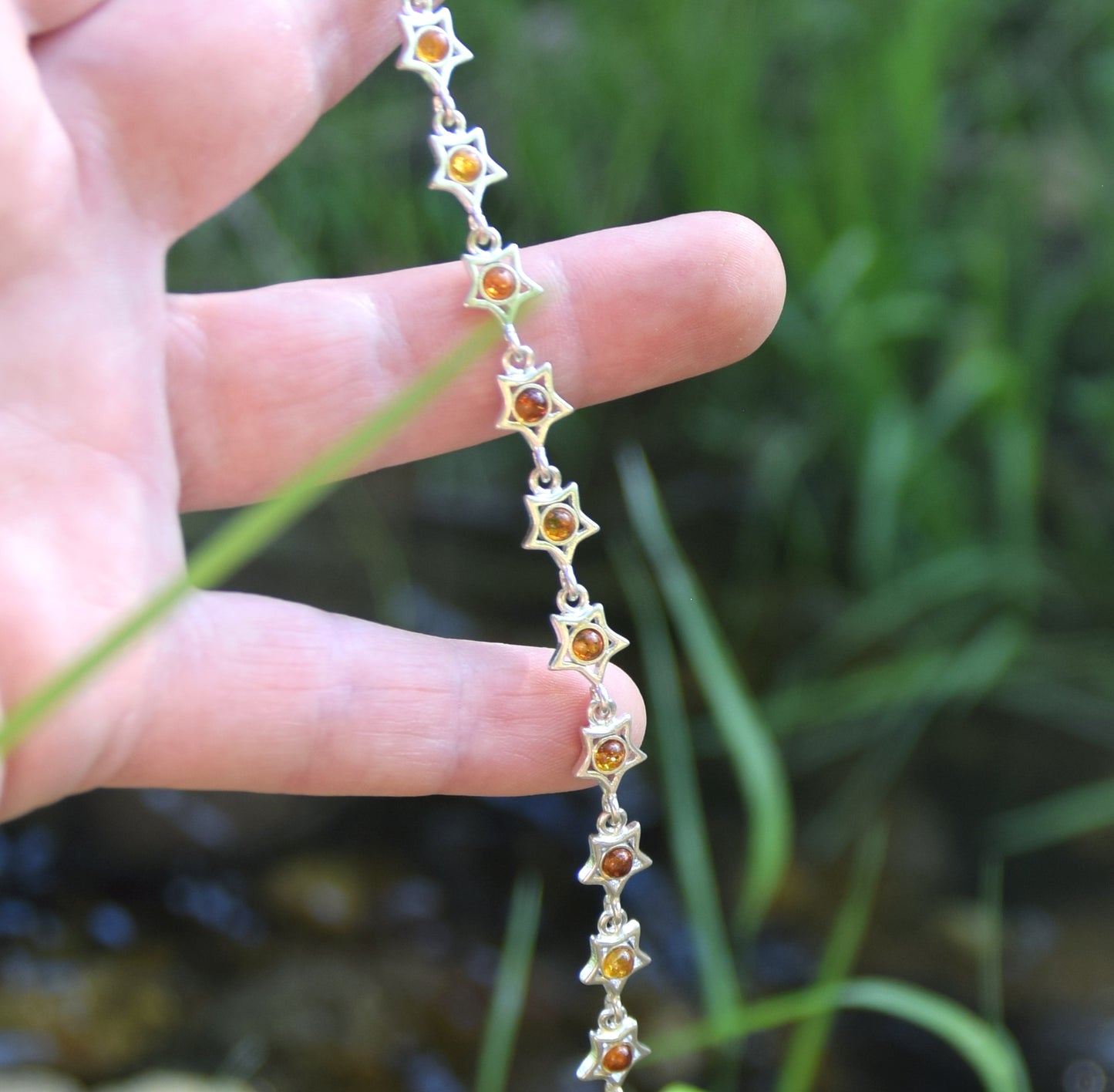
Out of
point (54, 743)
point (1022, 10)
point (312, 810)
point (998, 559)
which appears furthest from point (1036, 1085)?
point (1022, 10)

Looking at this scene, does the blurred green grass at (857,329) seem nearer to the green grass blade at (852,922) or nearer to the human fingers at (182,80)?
the green grass blade at (852,922)

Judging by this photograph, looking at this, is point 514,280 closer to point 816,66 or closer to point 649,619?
point 649,619

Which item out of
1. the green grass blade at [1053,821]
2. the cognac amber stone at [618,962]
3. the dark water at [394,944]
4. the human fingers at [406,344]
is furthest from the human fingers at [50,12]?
the green grass blade at [1053,821]

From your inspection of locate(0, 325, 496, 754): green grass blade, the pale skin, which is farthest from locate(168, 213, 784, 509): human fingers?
locate(0, 325, 496, 754): green grass blade

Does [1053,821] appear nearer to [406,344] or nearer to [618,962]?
[618,962]

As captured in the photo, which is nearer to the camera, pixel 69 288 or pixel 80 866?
pixel 69 288
